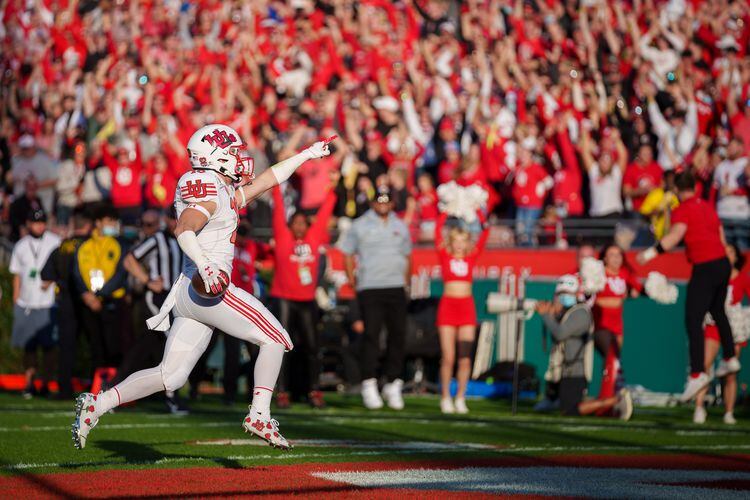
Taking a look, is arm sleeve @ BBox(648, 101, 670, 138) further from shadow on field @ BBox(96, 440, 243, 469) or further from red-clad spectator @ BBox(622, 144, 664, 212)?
shadow on field @ BBox(96, 440, 243, 469)

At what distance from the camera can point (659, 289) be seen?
1444cm

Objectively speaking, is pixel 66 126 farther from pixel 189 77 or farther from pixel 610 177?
pixel 610 177

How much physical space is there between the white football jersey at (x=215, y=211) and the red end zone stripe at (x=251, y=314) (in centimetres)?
15

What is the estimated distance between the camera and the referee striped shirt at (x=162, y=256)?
12883 millimetres

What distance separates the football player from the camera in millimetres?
7551

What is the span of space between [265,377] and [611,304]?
7484mm

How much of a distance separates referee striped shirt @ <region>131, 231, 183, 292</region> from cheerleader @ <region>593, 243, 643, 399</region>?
179 inches

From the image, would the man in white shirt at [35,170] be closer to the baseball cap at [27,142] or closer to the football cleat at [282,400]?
the baseball cap at [27,142]

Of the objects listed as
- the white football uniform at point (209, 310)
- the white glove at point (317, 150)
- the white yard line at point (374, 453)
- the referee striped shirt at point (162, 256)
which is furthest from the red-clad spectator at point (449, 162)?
the white football uniform at point (209, 310)

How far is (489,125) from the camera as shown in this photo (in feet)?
63.7

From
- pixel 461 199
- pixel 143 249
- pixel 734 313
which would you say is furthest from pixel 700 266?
pixel 143 249

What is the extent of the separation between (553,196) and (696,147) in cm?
204

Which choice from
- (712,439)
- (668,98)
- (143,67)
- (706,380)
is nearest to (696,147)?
(668,98)

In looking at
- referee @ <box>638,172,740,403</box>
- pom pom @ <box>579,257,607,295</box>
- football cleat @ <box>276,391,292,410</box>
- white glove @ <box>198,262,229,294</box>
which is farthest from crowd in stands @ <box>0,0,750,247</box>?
white glove @ <box>198,262,229,294</box>
